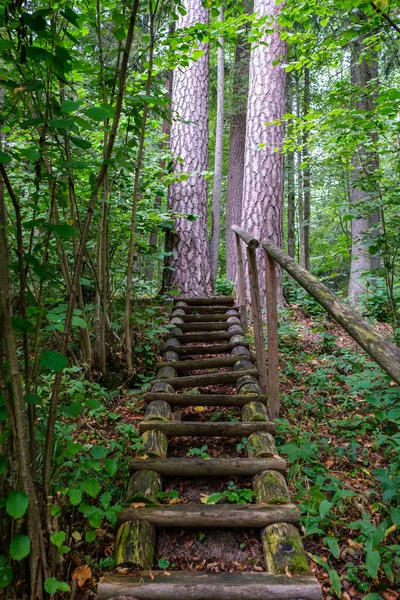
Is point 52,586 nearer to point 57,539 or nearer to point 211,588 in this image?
point 57,539

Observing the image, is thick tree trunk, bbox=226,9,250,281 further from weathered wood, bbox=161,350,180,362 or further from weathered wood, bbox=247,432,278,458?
weathered wood, bbox=247,432,278,458

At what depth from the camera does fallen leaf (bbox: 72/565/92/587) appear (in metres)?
1.72

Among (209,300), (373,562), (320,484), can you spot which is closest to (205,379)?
(320,484)

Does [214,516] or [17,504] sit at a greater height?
[17,504]

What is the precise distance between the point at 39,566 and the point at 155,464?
94 cm

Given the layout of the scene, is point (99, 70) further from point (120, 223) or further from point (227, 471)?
point (227, 471)

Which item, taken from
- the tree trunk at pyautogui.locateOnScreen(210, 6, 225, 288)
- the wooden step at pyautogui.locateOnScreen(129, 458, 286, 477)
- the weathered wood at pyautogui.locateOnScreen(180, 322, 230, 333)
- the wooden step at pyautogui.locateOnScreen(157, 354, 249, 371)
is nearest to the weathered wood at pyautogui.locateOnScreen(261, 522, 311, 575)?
the wooden step at pyautogui.locateOnScreen(129, 458, 286, 477)

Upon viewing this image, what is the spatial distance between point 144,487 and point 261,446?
2.59 ft

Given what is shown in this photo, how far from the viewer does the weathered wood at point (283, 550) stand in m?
1.70

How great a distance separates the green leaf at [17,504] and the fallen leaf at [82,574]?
25.4 inches

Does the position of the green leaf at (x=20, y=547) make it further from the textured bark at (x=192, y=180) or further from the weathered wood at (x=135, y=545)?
the textured bark at (x=192, y=180)

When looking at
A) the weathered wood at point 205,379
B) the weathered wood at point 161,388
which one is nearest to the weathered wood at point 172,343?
the weathered wood at point 205,379

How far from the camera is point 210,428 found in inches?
106

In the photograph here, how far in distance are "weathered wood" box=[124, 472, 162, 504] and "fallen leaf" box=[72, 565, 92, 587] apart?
0.35m
